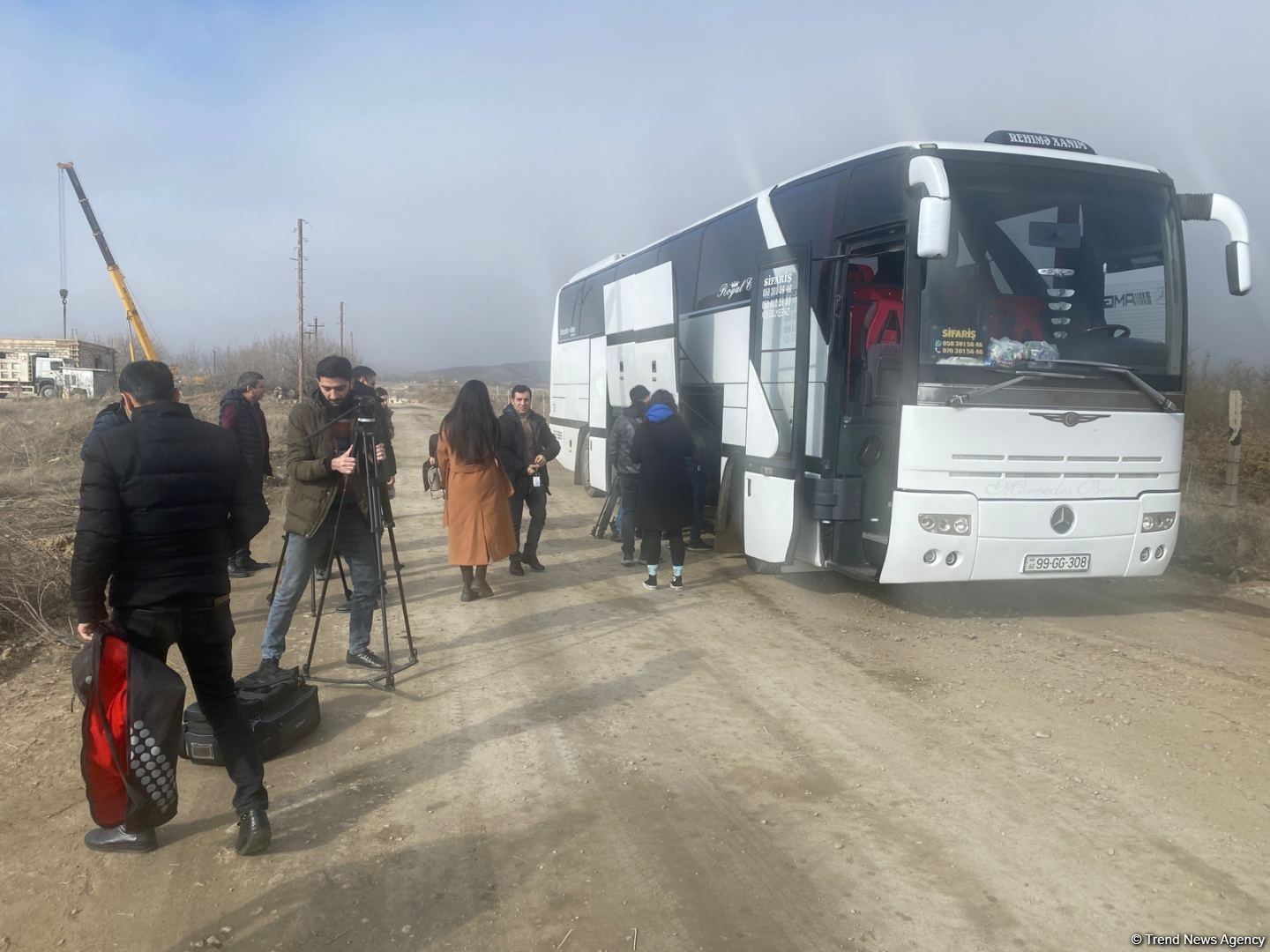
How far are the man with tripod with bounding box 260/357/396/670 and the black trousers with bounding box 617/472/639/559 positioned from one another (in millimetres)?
3857

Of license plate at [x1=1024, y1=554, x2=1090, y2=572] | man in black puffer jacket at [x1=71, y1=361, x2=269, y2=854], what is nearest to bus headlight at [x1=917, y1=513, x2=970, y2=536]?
license plate at [x1=1024, y1=554, x2=1090, y2=572]

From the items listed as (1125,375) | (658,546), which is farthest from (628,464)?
(1125,375)

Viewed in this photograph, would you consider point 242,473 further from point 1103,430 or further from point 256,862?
point 1103,430

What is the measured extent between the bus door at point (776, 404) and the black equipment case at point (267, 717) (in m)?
4.44

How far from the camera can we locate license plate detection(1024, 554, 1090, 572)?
275 inches

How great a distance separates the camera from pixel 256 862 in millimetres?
3678

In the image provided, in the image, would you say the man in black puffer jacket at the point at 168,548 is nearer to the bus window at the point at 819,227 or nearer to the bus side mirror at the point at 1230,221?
the bus window at the point at 819,227

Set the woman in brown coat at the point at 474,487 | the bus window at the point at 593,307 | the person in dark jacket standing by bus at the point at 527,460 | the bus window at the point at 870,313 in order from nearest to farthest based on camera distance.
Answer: the bus window at the point at 870,313, the woman in brown coat at the point at 474,487, the person in dark jacket standing by bus at the point at 527,460, the bus window at the point at 593,307

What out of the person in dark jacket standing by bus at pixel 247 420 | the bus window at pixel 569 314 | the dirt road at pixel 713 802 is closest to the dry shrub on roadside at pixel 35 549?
the dirt road at pixel 713 802

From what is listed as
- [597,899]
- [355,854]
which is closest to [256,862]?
[355,854]

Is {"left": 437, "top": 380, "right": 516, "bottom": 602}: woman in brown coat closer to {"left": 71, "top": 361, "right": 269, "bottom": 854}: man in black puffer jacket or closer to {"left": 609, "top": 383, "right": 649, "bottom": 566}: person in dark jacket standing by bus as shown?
{"left": 609, "top": 383, "right": 649, "bottom": 566}: person in dark jacket standing by bus

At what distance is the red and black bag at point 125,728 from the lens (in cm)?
353

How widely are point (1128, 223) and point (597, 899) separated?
6707 millimetres

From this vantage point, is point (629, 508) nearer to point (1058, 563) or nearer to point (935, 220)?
point (1058, 563)
